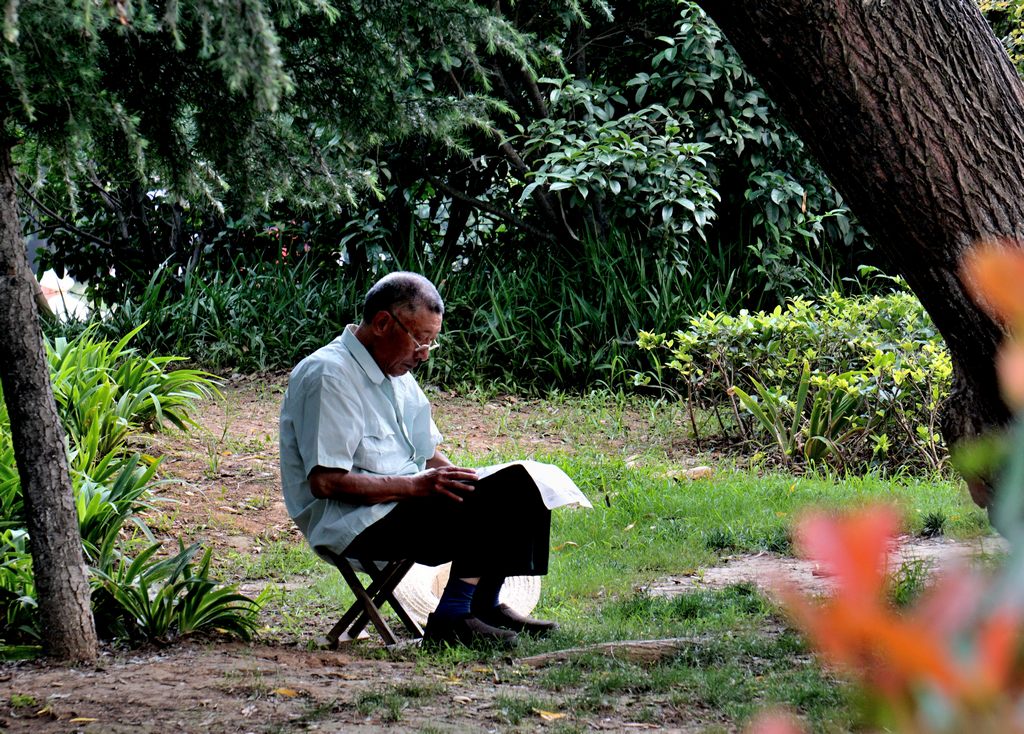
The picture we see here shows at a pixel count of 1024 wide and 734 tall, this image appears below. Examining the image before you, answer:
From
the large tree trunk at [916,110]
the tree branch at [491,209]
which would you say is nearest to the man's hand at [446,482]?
the large tree trunk at [916,110]

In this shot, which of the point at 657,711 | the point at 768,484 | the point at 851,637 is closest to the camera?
the point at 851,637

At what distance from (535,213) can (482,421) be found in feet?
10.1

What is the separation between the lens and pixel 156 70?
153 inches

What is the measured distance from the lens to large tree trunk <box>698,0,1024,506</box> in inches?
127

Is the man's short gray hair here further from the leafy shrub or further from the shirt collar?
the leafy shrub

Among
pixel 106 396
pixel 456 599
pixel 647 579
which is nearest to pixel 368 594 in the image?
pixel 456 599

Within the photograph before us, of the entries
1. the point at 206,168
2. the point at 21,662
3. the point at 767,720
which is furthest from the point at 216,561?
the point at 767,720

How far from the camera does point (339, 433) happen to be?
4.46m

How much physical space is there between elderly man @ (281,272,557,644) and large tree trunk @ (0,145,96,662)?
915mm

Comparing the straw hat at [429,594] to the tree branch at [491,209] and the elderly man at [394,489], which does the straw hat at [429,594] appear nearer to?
the elderly man at [394,489]

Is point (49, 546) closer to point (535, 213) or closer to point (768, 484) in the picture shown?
point (768, 484)

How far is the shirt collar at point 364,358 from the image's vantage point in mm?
4684

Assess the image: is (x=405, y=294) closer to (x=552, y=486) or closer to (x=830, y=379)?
(x=552, y=486)

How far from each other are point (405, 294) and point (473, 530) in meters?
0.98
